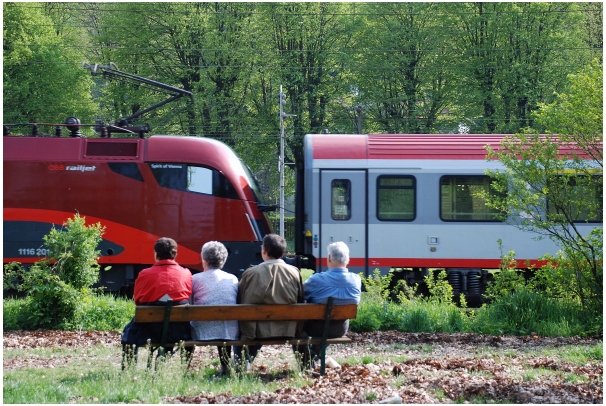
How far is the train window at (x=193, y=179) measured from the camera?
15211 millimetres

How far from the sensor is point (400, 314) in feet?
34.0

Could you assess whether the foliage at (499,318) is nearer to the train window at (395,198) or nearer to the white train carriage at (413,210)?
the white train carriage at (413,210)

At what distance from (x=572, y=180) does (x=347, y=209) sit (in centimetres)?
519

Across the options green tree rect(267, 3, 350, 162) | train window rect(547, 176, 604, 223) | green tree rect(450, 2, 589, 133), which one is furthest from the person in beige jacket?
green tree rect(267, 3, 350, 162)

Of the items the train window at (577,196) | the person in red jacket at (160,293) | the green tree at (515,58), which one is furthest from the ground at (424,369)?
the green tree at (515,58)

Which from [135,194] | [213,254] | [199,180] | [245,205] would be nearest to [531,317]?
[213,254]

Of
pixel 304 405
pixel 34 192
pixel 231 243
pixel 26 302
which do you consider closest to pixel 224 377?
pixel 304 405

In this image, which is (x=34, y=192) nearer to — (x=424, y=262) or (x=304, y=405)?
(x=424, y=262)

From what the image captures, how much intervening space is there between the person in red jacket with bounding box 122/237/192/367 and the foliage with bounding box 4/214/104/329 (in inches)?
134

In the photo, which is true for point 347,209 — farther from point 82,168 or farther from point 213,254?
point 213,254

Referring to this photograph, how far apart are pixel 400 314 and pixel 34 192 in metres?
8.19

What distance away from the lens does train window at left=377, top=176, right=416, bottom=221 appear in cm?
1518

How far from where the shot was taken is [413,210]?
1520cm

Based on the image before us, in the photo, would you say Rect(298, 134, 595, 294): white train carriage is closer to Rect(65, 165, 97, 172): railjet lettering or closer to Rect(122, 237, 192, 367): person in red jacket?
Rect(65, 165, 97, 172): railjet lettering
